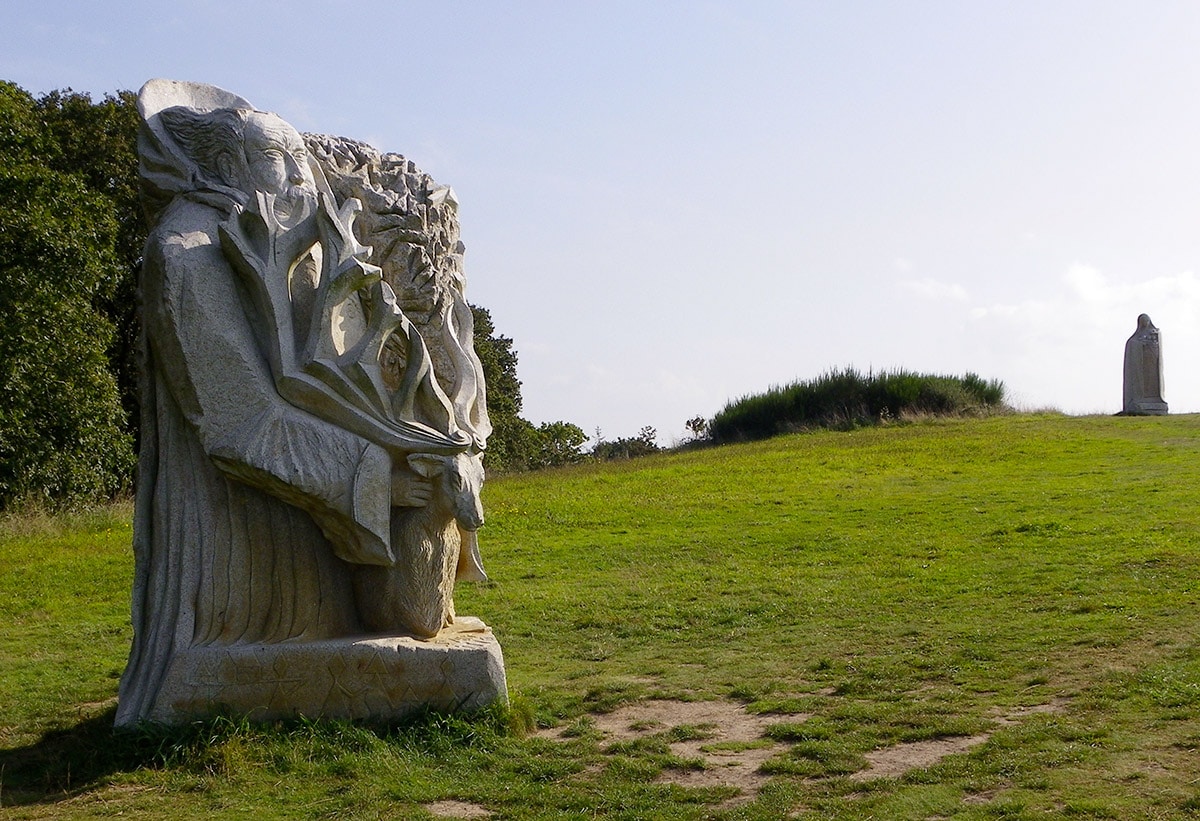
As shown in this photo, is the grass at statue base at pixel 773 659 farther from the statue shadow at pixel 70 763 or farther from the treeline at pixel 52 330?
the treeline at pixel 52 330

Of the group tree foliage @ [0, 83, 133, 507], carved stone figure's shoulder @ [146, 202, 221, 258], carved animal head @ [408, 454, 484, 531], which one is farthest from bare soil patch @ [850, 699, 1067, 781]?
tree foliage @ [0, 83, 133, 507]

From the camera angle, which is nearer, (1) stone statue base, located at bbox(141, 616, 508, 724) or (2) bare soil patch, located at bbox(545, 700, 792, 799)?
(2) bare soil patch, located at bbox(545, 700, 792, 799)

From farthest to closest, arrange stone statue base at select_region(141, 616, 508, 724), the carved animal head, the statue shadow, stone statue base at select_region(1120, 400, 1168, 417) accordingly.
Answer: stone statue base at select_region(1120, 400, 1168, 417) < the carved animal head < stone statue base at select_region(141, 616, 508, 724) < the statue shadow

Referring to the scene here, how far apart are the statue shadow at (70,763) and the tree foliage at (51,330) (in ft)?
37.5

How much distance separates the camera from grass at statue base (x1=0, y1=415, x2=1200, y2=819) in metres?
5.21

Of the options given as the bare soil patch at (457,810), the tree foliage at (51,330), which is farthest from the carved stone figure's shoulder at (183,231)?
the tree foliage at (51,330)

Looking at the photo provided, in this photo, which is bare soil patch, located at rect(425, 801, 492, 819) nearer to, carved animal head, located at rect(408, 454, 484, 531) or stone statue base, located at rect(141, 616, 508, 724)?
stone statue base, located at rect(141, 616, 508, 724)

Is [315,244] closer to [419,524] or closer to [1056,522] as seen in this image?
[419,524]

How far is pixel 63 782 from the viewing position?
547cm

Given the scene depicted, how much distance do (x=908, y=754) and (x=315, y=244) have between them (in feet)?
12.6

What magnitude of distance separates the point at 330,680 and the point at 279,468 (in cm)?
107

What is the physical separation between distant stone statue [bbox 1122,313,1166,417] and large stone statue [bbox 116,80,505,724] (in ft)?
78.5

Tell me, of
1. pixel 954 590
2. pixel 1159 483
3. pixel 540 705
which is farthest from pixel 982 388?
pixel 540 705

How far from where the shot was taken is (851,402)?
29344 millimetres
